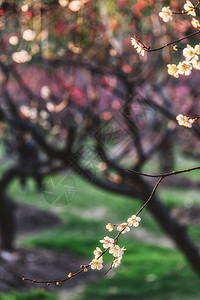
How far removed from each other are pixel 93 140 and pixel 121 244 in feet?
16.3

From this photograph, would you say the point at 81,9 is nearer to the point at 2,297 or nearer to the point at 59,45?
the point at 59,45

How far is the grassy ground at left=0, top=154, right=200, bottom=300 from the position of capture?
7.66 meters

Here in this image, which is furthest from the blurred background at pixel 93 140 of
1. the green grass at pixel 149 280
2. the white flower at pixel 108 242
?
the white flower at pixel 108 242

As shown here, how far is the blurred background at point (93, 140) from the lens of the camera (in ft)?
20.6

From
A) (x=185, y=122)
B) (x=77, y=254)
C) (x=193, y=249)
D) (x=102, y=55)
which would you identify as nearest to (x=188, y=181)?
(x=77, y=254)

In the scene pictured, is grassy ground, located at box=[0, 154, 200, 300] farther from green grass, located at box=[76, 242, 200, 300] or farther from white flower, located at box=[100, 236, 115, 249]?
white flower, located at box=[100, 236, 115, 249]

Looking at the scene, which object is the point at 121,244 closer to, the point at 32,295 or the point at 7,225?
the point at 7,225

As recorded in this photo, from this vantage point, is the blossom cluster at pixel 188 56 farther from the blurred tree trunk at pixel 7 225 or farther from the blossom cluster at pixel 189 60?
the blurred tree trunk at pixel 7 225

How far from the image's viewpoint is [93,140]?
6.31m

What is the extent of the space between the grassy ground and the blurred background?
1.1 inches

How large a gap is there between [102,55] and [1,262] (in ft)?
14.4

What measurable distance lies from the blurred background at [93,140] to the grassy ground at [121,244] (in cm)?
3

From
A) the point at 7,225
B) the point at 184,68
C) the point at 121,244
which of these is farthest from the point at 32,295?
the point at 184,68

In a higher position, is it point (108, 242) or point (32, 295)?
point (32, 295)
